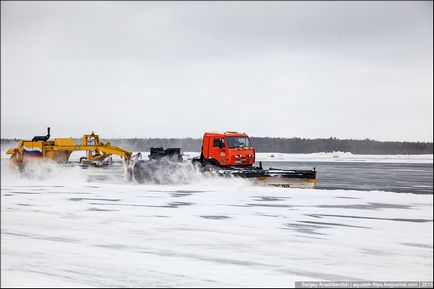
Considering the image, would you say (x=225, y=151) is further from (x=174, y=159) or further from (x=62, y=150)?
(x=62, y=150)

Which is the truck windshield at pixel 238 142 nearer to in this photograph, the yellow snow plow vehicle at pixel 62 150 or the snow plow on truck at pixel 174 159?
the snow plow on truck at pixel 174 159

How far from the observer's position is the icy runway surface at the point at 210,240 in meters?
6.90

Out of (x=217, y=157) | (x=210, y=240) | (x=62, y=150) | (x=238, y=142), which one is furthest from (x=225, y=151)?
(x=210, y=240)

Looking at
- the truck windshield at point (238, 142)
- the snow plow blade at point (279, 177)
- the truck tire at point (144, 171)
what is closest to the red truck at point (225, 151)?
the truck windshield at point (238, 142)

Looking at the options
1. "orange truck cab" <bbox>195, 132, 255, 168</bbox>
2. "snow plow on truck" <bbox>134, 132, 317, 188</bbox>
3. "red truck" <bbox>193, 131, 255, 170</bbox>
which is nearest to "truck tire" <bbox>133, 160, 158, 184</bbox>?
"snow plow on truck" <bbox>134, 132, 317, 188</bbox>

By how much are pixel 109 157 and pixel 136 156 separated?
2.07 meters

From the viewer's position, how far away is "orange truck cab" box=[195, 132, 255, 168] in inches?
882

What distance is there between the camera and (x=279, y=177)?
20844mm

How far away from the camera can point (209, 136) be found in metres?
23.0

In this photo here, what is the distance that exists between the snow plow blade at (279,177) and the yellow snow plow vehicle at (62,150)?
18.2 ft

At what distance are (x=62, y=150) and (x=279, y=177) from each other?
425 inches

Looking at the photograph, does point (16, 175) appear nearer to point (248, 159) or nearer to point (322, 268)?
point (248, 159)

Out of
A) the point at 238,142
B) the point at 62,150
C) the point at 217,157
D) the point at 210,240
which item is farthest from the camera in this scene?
the point at 62,150

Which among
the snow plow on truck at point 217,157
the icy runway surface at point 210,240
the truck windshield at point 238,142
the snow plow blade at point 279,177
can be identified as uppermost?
the truck windshield at point 238,142
